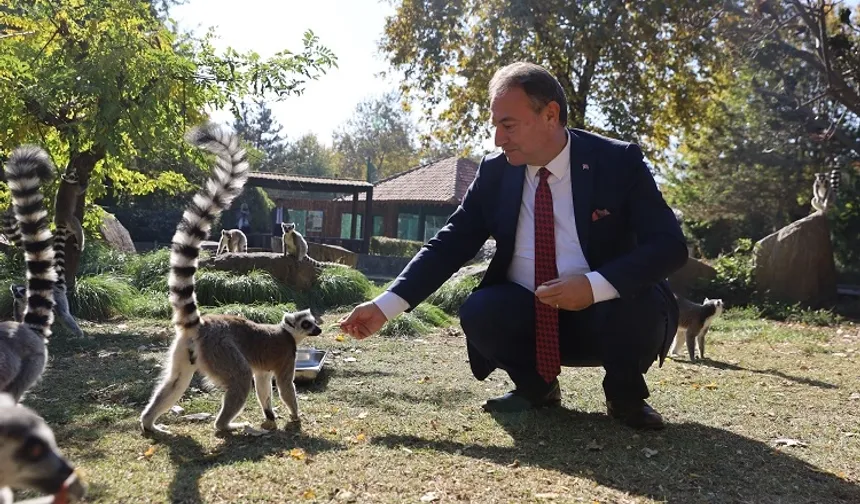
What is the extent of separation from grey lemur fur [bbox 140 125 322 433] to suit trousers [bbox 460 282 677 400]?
1.07 meters

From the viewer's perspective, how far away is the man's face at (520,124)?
10.1 ft

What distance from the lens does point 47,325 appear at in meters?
3.62

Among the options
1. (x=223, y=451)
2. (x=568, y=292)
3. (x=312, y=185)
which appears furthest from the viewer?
(x=312, y=185)

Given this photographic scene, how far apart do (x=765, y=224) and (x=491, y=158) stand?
19.4 m

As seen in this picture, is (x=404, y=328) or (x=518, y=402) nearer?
(x=518, y=402)

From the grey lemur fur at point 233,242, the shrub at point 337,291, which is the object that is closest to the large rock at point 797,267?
the shrub at point 337,291

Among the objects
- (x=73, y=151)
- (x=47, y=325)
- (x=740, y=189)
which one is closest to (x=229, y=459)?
(x=47, y=325)

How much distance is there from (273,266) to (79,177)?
12.3 ft

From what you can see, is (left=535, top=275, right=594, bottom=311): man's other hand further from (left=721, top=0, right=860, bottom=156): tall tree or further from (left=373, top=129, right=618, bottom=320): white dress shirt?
(left=721, top=0, right=860, bottom=156): tall tree

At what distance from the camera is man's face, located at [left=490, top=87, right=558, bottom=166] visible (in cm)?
307

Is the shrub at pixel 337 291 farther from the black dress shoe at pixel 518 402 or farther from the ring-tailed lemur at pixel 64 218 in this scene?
the black dress shoe at pixel 518 402

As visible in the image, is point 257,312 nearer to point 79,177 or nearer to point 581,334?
point 79,177

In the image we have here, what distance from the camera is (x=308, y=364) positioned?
15.6 ft

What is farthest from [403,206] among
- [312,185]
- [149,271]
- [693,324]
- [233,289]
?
[693,324]
